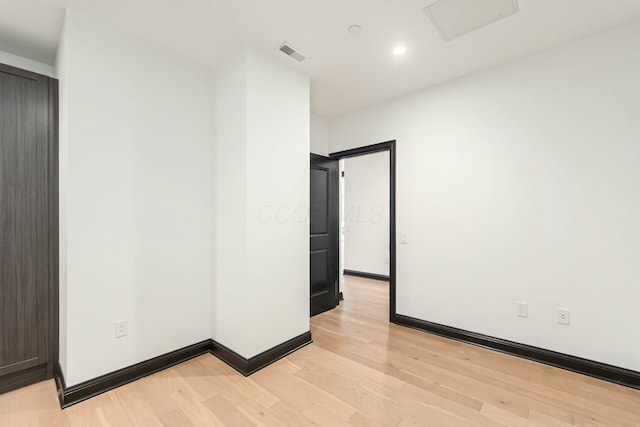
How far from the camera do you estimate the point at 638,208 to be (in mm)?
2037

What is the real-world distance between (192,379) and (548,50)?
4017mm

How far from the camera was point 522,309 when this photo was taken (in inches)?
98.6

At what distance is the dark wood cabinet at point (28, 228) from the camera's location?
198cm

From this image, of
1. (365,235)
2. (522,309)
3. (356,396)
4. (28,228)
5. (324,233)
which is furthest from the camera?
(365,235)

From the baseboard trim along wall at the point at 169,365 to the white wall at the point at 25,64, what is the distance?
240 centimetres

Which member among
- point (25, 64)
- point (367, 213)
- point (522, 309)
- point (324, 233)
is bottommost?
point (522, 309)

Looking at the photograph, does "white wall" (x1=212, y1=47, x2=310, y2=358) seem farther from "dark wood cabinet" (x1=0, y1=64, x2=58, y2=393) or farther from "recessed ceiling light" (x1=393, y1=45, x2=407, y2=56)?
"dark wood cabinet" (x1=0, y1=64, x2=58, y2=393)

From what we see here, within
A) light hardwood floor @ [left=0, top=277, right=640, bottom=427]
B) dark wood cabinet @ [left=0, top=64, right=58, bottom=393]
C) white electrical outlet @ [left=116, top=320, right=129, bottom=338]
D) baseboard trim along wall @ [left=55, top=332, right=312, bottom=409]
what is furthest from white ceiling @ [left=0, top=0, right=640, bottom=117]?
light hardwood floor @ [left=0, top=277, right=640, bottom=427]

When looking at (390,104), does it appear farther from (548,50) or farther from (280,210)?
(280,210)

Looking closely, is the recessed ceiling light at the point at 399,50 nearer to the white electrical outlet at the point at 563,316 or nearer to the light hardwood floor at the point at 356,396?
the white electrical outlet at the point at 563,316

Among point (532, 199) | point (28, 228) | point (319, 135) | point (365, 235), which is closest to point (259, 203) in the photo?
point (28, 228)

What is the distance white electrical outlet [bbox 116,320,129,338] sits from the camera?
6.79ft

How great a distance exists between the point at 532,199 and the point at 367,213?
3726 mm

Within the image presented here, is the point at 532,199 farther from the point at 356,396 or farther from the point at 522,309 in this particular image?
the point at 356,396
